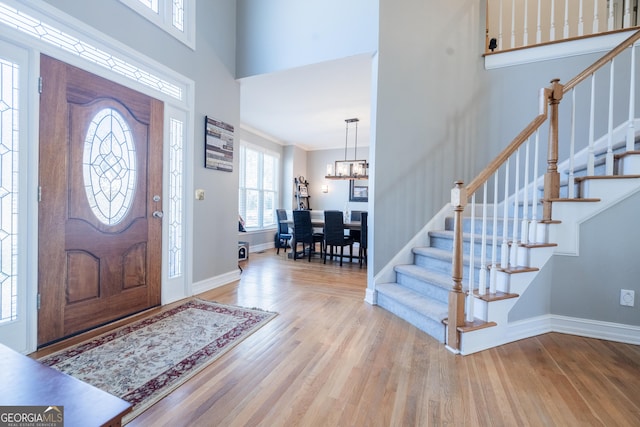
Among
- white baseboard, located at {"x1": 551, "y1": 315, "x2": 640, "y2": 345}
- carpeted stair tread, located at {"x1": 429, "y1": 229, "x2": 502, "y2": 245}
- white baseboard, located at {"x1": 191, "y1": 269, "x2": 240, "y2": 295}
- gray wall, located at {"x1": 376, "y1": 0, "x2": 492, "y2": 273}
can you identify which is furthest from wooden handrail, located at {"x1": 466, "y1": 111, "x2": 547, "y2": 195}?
white baseboard, located at {"x1": 191, "y1": 269, "x2": 240, "y2": 295}

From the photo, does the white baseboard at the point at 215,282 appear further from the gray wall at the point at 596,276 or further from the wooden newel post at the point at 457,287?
the gray wall at the point at 596,276

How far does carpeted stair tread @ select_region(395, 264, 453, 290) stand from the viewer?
8.02 ft

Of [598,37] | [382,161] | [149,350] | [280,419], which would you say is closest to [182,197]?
[149,350]

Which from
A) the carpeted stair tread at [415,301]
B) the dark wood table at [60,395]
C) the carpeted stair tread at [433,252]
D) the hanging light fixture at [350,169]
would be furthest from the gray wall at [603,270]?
the hanging light fixture at [350,169]

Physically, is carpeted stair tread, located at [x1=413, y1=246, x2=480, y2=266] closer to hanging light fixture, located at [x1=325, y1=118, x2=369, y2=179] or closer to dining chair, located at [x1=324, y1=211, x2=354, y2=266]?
dining chair, located at [x1=324, y1=211, x2=354, y2=266]

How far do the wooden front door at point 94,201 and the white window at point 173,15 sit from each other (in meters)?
0.74

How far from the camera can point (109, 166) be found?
7.66 ft

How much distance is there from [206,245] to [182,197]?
0.65 m

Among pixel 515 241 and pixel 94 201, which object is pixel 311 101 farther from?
pixel 515 241

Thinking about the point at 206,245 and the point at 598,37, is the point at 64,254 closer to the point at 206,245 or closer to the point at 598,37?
the point at 206,245

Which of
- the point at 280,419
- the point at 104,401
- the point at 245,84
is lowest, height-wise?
the point at 280,419

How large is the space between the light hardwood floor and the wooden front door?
50.0 inches

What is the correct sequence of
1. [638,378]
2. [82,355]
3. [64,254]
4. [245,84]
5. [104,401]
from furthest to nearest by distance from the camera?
[245,84]
[64,254]
[82,355]
[638,378]
[104,401]

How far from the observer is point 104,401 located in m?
0.68
